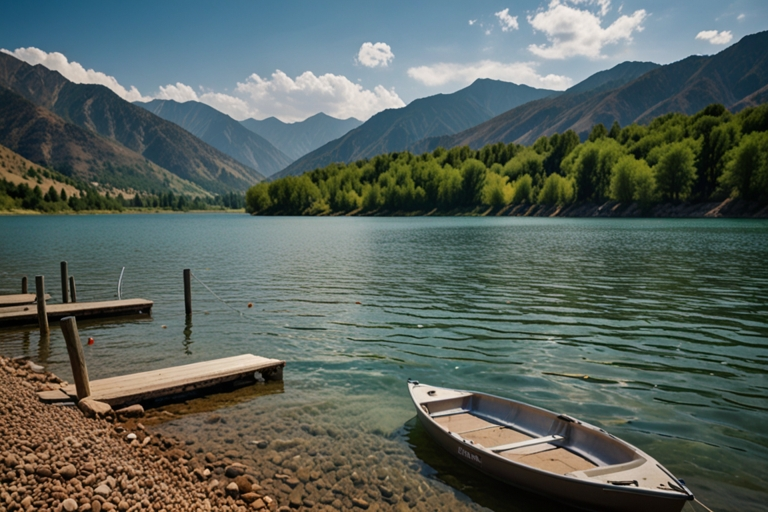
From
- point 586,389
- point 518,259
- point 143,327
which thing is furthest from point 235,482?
point 518,259

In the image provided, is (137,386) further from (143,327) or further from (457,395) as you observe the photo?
(143,327)

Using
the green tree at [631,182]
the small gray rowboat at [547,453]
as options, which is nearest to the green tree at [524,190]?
the green tree at [631,182]

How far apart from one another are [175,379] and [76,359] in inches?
109

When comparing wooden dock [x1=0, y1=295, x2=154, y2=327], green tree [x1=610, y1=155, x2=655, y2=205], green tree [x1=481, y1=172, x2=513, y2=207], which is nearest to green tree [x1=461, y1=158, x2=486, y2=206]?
green tree [x1=481, y1=172, x2=513, y2=207]

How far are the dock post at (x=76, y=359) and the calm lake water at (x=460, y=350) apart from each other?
260cm

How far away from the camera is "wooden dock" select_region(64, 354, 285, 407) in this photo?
1337 centimetres

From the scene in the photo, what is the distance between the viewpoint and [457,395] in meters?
12.4

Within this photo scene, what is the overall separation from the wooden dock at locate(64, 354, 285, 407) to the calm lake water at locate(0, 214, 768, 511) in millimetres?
851

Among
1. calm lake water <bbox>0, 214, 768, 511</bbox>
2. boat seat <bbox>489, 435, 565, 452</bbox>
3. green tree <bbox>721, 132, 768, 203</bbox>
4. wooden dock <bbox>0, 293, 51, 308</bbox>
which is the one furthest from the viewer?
green tree <bbox>721, 132, 768, 203</bbox>

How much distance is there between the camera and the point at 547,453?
1005 centimetres

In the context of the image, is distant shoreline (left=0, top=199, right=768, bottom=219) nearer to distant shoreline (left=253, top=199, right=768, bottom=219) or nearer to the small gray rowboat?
distant shoreline (left=253, top=199, right=768, bottom=219)

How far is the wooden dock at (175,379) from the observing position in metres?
13.4

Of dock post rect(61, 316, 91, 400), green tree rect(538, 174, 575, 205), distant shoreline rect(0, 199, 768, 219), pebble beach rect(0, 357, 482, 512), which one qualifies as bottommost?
pebble beach rect(0, 357, 482, 512)

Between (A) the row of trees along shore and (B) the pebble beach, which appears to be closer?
(B) the pebble beach
